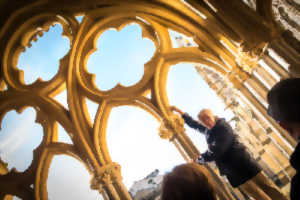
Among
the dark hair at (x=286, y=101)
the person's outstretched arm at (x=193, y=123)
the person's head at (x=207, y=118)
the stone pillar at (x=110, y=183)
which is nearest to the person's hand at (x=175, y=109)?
the person's outstretched arm at (x=193, y=123)

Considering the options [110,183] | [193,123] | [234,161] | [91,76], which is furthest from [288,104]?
[91,76]

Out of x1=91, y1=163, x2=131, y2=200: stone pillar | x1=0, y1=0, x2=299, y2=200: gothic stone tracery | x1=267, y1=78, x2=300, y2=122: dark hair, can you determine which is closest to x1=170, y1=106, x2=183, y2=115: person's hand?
x1=0, y1=0, x2=299, y2=200: gothic stone tracery

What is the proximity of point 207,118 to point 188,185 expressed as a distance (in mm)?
1645

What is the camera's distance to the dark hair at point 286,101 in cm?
103

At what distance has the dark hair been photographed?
1025 millimetres

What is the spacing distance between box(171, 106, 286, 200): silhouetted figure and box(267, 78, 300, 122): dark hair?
1.38 m

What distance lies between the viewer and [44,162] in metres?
3.71

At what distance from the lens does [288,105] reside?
1044 mm

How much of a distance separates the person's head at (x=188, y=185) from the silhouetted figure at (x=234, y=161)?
1.51m

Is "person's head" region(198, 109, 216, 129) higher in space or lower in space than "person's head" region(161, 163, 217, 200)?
higher

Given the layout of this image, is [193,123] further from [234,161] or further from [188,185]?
[188,185]

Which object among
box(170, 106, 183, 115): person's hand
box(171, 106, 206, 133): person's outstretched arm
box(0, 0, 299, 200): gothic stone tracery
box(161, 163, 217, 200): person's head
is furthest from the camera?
box(170, 106, 183, 115): person's hand

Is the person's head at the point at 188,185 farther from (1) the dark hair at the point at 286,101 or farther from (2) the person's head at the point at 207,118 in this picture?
(2) the person's head at the point at 207,118

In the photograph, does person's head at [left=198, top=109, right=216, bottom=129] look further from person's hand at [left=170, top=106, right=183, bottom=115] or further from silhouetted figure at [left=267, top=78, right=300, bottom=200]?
silhouetted figure at [left=267, top=78, right=300, bottom=200]
